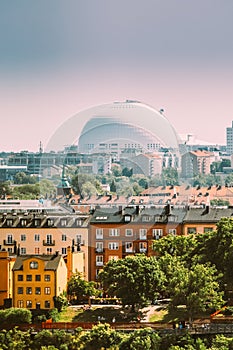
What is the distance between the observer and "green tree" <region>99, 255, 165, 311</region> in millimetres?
6852

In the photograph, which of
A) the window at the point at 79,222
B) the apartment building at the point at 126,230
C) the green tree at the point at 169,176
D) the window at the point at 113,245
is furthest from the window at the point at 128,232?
the green tree at the point at 169,176

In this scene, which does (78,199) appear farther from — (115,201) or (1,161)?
(1,161)

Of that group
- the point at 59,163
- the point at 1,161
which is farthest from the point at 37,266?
the point at 1,161

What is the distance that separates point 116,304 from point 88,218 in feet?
1.96

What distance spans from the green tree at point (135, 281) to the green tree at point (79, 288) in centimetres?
18

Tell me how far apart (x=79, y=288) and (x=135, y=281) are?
47cm

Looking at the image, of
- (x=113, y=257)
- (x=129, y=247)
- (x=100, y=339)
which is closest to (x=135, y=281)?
(x=100, y=339)

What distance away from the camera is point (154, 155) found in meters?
5.44

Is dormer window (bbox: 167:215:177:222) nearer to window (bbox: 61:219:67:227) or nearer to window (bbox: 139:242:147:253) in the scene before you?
window (bbox: 139:242:147:253)

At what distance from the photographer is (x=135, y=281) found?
6887 millimetres

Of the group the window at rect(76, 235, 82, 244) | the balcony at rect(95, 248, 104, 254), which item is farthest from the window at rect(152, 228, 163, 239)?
the window at rect(76, 235, 82, 244)

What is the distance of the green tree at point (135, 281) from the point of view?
6852mm

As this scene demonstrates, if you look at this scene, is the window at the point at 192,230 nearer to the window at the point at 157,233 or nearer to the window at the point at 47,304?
the window at the point at 157,233

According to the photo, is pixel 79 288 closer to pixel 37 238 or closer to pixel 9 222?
pixel 37 238
